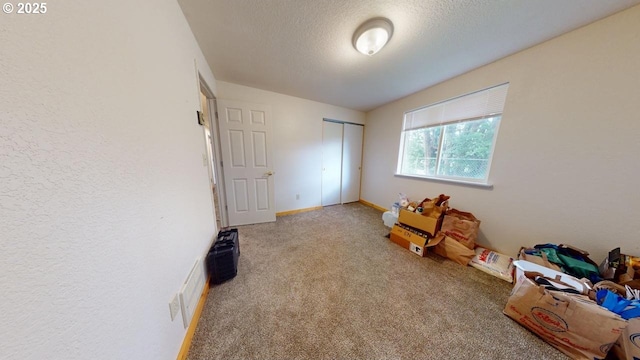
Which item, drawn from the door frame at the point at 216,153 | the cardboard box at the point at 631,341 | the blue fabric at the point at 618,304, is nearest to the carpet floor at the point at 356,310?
the cardboard box at the point at 631,341

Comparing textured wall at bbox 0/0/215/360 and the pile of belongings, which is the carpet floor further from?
textured wall at bbox 0/0/215/360

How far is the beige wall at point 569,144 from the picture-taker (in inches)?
50.3

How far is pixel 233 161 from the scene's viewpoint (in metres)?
2.52

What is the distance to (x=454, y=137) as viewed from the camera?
91.2 inches

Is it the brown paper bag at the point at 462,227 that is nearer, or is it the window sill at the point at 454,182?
the brown paper bag at the point at 462,227

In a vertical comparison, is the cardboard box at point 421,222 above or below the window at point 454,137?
below

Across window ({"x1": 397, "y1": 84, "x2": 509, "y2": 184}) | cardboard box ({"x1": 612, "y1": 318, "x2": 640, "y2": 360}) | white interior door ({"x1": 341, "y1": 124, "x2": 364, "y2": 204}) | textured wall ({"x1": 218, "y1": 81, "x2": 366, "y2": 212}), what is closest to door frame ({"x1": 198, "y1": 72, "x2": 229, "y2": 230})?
textured wall ({"x1": 218, "y1": 81, "x2": 366, "y2": 212})

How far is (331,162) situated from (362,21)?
2.28 metres

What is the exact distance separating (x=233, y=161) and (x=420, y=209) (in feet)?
8.88

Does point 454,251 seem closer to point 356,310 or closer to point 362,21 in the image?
point 356,310

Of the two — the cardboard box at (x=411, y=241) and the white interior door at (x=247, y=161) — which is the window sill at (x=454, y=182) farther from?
the white interior door at (x=247, y=161)

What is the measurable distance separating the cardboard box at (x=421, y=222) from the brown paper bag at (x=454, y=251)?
10cm

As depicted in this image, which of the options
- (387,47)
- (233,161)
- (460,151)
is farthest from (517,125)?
(233,161)

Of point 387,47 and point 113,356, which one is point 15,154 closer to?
point 113,356
